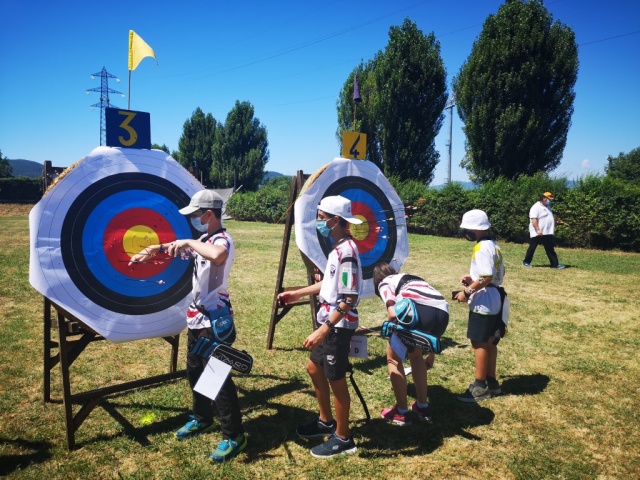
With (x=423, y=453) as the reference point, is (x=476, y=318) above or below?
above

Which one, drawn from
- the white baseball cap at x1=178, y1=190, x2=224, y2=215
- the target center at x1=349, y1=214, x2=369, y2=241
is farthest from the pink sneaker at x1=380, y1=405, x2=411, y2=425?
the white baseball cap at x1=178, y1=190, x2=224, y2=215

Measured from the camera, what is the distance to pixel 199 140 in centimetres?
4778

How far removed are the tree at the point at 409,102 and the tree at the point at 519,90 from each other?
9.72 ft

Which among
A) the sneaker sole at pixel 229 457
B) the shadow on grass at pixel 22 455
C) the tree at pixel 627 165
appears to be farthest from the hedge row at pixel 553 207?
the tree at pixel 627 165

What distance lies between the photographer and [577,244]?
585 inches

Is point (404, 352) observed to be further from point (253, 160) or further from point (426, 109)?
point (253, 160)

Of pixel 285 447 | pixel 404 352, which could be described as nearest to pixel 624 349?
pixel 404 352

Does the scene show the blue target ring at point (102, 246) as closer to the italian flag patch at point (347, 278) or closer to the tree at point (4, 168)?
the italian flag patch at point (347, 278)

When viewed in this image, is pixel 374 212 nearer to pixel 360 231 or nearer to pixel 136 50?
pixel 360 231

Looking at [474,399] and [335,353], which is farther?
[474,399]

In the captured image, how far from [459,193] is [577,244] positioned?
16.2ft

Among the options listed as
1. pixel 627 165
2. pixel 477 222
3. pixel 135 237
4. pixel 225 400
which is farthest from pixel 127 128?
pixel 627 165

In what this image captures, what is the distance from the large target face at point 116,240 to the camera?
3127 millimetres

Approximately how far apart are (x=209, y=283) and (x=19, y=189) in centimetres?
4047
